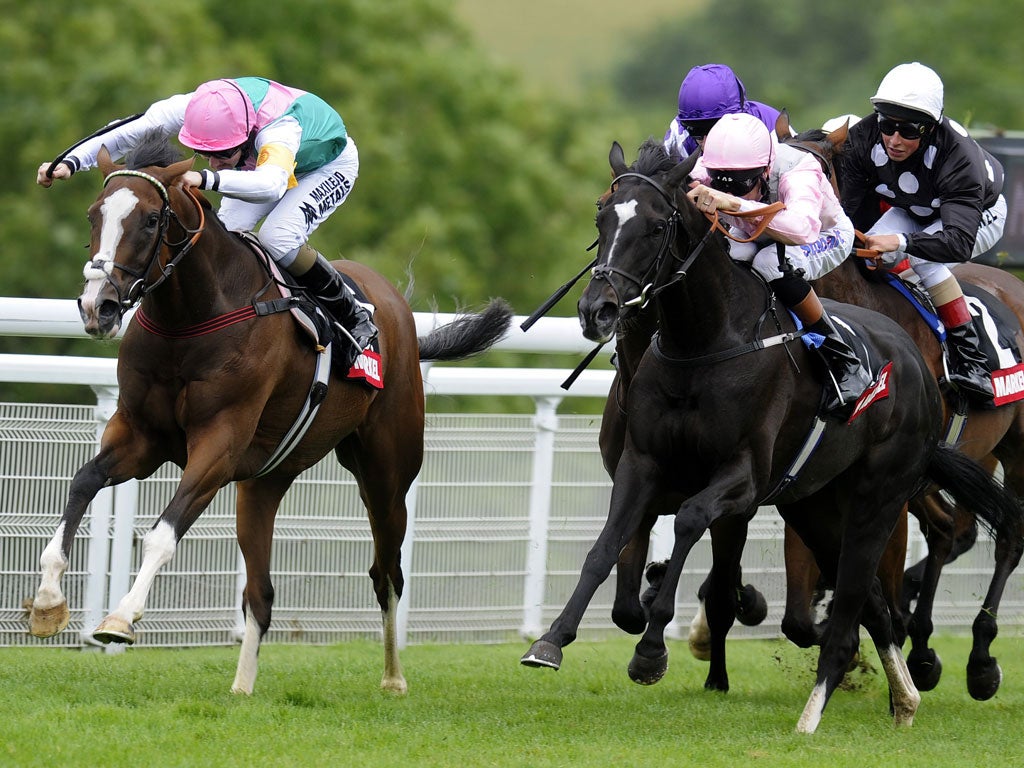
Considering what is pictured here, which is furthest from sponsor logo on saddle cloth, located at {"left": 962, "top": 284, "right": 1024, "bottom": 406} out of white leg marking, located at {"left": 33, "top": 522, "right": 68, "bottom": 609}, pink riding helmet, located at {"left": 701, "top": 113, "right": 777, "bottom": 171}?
white leg marking, located at {"left": 33, "top": 522, "right": 68, "bottom": 609}

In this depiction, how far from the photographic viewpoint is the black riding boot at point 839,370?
5.89 m

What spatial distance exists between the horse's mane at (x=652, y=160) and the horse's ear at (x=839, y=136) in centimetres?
163

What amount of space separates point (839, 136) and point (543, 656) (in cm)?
313

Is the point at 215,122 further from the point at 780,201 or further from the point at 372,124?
the point at 372,124

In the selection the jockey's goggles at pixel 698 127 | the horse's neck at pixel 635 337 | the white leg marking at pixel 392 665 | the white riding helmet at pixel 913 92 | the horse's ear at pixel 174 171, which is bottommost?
the white leg marking at pixel 392 665

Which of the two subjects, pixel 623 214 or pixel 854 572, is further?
pixel 854 572

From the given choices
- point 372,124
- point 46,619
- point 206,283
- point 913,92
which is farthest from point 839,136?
point 372,124

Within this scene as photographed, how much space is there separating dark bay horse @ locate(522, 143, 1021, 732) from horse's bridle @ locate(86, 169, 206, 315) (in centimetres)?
148

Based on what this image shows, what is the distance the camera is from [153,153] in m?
5.68

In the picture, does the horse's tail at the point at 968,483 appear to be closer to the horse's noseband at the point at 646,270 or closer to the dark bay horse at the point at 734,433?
the dark bay horse at the point at 734,433

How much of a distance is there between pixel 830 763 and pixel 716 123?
2.28 m

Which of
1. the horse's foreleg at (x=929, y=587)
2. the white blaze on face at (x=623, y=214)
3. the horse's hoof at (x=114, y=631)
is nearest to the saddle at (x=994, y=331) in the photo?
the horse's foreleg at (x=929, y=587)

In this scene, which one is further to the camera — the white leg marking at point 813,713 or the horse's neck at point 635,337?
the horse's neck at point 635,337

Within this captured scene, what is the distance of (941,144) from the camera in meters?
6.96
